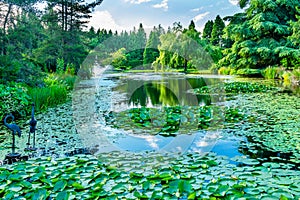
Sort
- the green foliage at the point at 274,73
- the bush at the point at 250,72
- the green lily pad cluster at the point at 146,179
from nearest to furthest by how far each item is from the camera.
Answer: the green lily pad cluster at the point at 146,179, the green foliage at the point at 274,73, the bush at the point at 250,72

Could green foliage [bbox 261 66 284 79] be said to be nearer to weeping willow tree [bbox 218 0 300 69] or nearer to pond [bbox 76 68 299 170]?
weeping willow tree [bbox 218 0 300 69]

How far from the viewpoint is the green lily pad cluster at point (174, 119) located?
4117 millimetres

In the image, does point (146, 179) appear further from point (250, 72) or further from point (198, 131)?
point (250, 72)

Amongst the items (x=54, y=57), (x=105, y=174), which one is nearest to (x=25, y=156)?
(x=105, y=174)

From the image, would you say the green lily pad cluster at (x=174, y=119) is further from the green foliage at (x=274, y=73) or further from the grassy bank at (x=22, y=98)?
the green foliage at (x=274, y=73)

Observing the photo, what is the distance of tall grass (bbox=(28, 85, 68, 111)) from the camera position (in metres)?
5.42

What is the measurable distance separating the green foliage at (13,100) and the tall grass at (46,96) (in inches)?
13.4

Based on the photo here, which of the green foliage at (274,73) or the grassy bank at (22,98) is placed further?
the green foliage at (274,73)

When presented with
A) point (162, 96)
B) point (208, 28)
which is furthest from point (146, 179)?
point (208, 28)

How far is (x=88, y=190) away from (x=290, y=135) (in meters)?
2.70

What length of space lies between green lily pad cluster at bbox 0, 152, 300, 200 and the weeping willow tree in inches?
542

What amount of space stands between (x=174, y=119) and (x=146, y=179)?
2.50m

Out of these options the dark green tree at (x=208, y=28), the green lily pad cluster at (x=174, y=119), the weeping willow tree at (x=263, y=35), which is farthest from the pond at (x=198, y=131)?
the dark green tree at (x=208, y=28)

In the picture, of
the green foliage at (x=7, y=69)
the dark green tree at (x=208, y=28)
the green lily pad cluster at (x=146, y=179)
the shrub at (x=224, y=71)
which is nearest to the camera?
the green lily pad cluster at (x=146, y=179)
